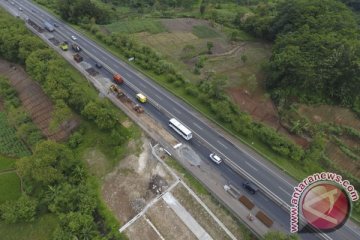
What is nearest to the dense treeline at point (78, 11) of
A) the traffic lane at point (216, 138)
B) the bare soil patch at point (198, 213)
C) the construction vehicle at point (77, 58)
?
the construction vehicle at point (77, 58)

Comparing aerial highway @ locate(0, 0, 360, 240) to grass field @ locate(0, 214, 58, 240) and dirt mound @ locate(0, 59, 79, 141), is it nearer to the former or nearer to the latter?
dirt mound @ locate(0, 59, 79, 141)

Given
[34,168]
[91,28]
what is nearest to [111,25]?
[91,28]

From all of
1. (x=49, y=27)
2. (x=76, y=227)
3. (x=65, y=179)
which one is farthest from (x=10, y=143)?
(x=49, y=27)

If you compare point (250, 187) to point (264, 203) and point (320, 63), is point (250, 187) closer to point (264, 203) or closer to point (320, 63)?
point (264, 203)

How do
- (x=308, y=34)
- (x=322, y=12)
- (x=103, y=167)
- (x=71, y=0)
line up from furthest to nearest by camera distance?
(x=71, y=0) → (x=322, y=12) → (x=308, y=34) → (x=103, y=167)

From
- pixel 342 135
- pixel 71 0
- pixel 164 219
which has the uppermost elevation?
pixel 71 0

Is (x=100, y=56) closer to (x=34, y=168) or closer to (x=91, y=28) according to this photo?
(x=91, y=28)
